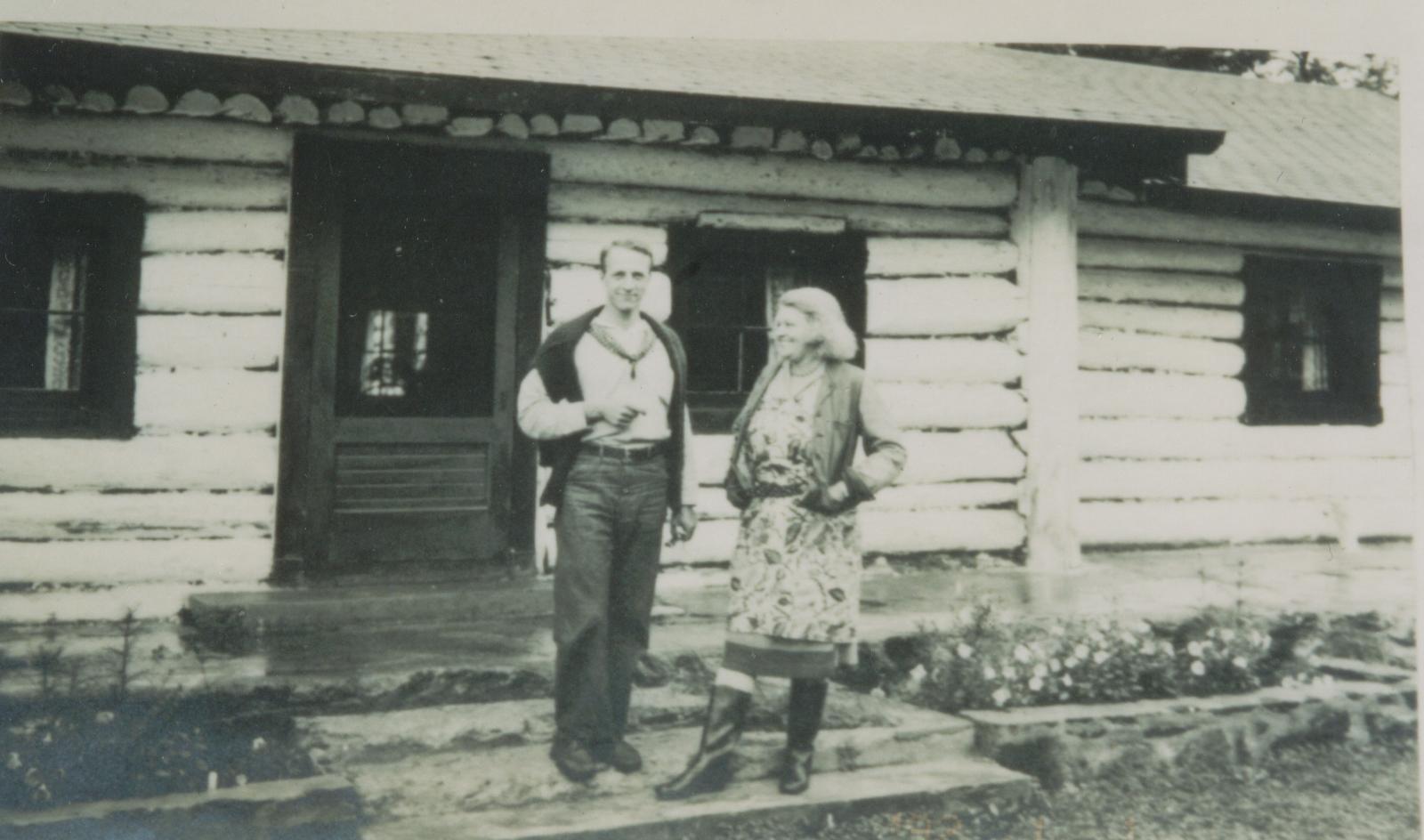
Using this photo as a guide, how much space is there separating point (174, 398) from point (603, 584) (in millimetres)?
3027

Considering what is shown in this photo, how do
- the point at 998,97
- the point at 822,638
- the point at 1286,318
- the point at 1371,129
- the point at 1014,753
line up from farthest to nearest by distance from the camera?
the point at 1371,129 → the point at 1286,318 → the point at 998,97 → the point at 1014,753 → the point at 822,638

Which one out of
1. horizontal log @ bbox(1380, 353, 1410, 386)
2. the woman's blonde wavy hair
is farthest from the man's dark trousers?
horizontal log @ bbox(1380, 353, 1410, 386)

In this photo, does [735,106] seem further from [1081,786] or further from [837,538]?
[1081,786]

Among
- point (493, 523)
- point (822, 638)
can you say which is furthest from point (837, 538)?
point (493, 523)

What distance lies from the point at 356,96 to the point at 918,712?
12.0 feet

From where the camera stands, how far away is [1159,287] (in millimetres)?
7906

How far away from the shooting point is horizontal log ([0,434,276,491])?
17.3 feet

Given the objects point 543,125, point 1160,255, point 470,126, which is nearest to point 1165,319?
point 1160,255

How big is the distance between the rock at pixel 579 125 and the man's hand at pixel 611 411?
2808 millimetres

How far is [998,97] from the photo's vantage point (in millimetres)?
6922

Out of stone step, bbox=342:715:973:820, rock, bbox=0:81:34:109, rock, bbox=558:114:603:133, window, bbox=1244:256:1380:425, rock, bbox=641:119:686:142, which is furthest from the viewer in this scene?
window, bbox=1244:256:1380:425

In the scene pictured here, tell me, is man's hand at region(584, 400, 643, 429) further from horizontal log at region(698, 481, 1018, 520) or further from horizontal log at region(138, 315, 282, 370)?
horizontal log at region(698, 481, 1018, 520)

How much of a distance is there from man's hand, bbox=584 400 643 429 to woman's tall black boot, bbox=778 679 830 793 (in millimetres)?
994

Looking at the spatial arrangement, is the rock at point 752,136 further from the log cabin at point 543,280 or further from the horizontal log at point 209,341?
the horizontal log at point 209,341
